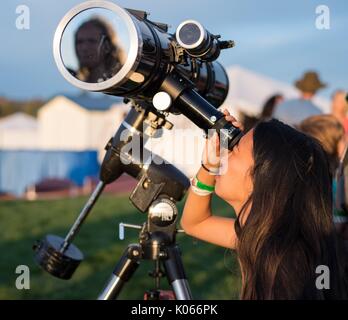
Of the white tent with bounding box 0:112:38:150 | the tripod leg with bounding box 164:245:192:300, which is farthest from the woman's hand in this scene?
the white tent with bounding box 0:112:38:150

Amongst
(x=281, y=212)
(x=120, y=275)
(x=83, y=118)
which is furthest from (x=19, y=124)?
(x=281, y=212)

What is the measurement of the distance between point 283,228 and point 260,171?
0.18 m

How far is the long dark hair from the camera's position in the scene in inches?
70.9

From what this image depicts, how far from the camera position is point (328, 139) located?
3627 millimetres

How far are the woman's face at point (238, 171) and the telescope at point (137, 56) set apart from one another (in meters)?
0.14

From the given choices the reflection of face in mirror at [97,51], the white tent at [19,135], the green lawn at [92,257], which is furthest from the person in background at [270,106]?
the white tent at [19,135]

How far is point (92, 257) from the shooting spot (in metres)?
5.55

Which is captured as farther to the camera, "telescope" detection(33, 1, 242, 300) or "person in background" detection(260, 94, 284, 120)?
"person in background" detection(260, 94, 284, 120)

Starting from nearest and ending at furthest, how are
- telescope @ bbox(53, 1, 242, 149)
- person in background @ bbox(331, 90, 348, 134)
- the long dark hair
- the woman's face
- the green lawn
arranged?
telescope @ bbox(53, 1, 242, 149)
the long dark hair
the woman's face
the green lawn
person in background @ bbox(331, 90, 348, 134)

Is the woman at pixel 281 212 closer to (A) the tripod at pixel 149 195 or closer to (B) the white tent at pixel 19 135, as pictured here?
(A) the tripod at pixel 149 195

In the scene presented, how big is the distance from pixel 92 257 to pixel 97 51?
12.9 feet

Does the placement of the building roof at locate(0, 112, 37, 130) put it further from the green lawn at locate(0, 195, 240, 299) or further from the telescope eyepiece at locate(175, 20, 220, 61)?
the telescope eyepiece at locate(175, 20, 220, 61)

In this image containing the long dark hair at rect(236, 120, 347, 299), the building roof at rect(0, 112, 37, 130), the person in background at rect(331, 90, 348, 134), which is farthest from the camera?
the building roof at rect(0, 112, 37, 130)

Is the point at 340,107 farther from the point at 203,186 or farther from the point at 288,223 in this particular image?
the point at 288,223
